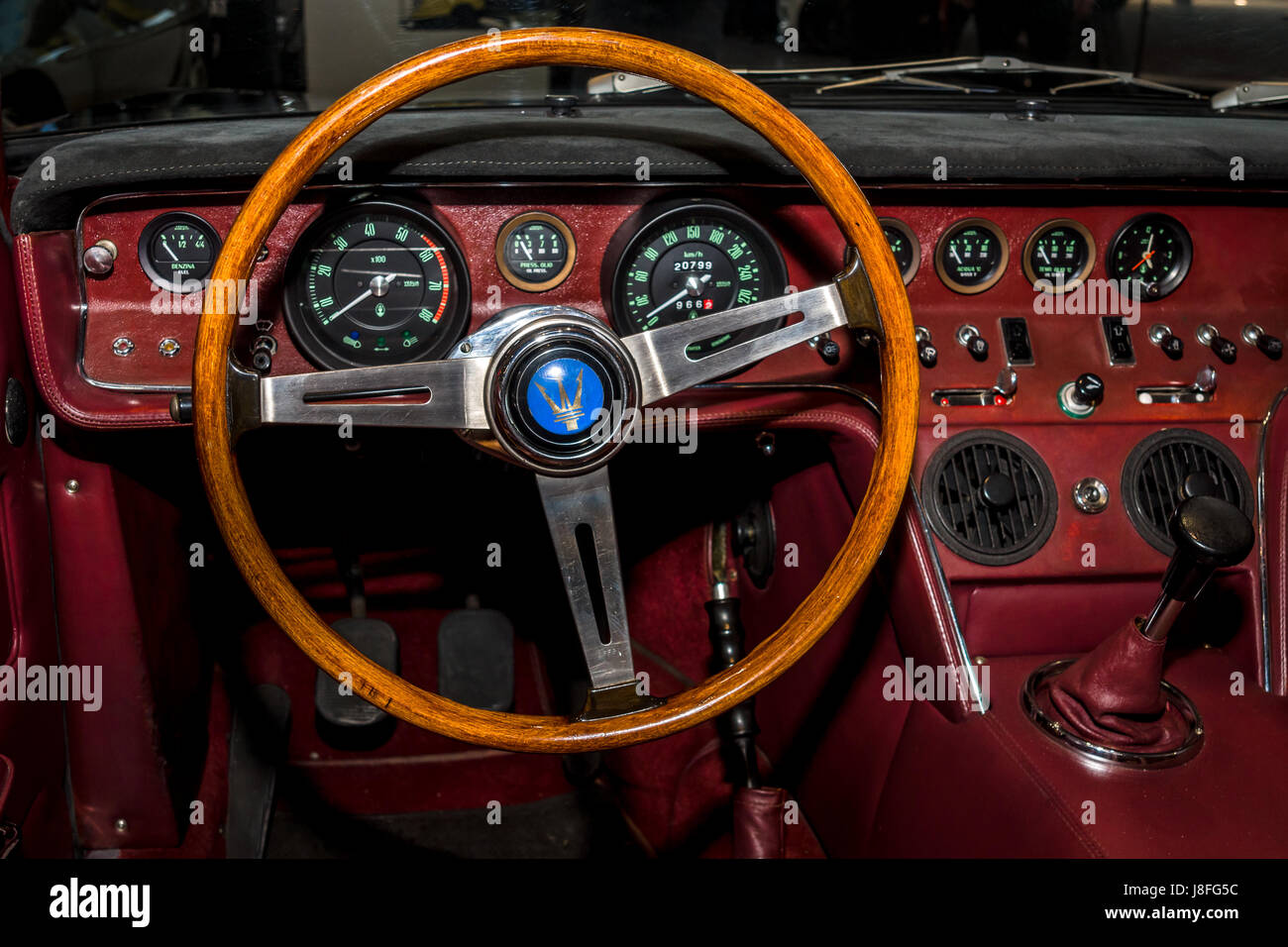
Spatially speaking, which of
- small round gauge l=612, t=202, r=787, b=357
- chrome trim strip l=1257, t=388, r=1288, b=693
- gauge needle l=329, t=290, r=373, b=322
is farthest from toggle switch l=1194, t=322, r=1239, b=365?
gauge needle l=329, t=290, r=373, b=322

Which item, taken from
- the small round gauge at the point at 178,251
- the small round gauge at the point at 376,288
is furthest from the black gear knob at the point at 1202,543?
the small round gauge at the point at 178,251

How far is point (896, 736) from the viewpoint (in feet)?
6.34

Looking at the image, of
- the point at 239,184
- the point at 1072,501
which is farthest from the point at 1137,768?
the point at 239,184

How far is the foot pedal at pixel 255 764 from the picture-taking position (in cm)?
246

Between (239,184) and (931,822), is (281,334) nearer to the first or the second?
(239,184)

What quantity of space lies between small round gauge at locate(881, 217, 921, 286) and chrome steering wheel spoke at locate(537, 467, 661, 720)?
2.56ft

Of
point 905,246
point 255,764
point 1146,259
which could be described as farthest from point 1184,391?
point 255,764

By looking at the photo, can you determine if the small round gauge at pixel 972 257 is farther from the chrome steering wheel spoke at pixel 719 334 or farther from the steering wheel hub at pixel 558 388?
the steering wheel hub at pixel 558 388

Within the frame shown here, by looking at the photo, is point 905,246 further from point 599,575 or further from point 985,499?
point 599,575

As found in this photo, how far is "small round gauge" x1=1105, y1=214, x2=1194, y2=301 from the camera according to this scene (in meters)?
1.98

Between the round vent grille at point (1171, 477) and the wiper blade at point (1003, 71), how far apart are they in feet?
2.50

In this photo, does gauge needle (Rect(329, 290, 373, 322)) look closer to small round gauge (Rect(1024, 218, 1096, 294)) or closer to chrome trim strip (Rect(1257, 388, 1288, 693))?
small round gauge (Rect(1024, 218, 1096, 294))

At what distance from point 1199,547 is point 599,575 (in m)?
0.79

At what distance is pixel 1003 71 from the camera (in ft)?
7.09
